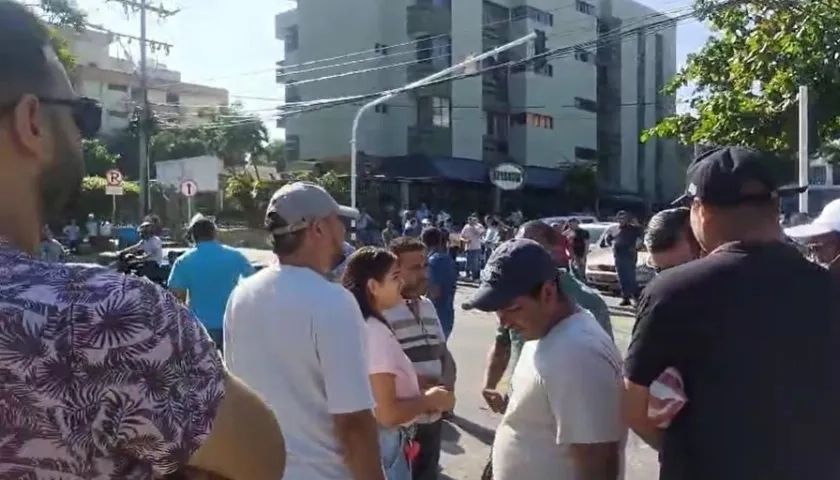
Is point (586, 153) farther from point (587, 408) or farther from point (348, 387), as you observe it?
point (348, 387)

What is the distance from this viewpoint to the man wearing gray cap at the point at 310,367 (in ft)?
9.20

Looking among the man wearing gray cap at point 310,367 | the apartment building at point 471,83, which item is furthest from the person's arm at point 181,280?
the apartment building at point 471,83

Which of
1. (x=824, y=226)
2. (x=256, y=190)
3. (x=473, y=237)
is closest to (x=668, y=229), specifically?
(x=824, y=226)

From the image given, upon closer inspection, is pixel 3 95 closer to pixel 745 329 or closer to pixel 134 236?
pixel 745 329

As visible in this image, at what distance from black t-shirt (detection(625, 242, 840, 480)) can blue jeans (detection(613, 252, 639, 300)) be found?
1367cm

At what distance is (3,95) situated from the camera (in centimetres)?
128

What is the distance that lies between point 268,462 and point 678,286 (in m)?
1.45

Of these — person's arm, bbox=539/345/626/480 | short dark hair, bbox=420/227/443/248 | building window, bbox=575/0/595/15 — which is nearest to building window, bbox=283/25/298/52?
building window, bbox=575/0/595/15

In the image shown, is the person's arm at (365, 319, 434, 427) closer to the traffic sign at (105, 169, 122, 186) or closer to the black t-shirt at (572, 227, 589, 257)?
the black t-shirt at (572, 227, 589, 257)

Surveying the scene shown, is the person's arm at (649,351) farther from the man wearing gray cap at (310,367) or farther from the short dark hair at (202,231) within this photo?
the short dark hair at (202,231)

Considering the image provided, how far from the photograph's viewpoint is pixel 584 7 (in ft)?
162

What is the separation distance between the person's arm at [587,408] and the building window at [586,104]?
4693 centimetres

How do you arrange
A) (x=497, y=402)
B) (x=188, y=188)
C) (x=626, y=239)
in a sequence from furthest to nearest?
(x=188, y=188) < (x=626, y=239) < (x=497, y=402)

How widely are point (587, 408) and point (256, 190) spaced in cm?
3303
